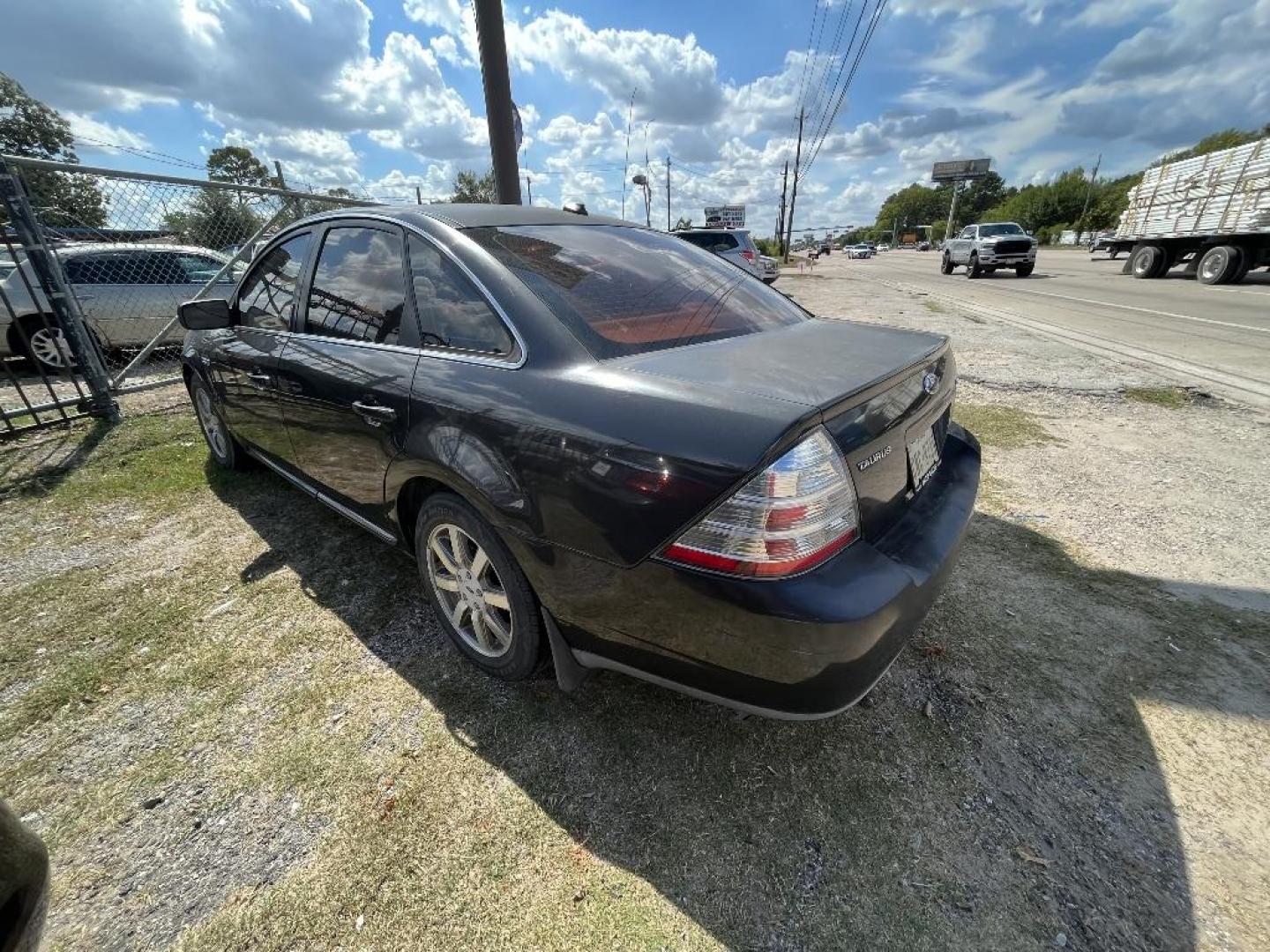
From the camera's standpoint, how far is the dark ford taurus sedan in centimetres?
139

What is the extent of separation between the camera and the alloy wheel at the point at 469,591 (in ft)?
6.79

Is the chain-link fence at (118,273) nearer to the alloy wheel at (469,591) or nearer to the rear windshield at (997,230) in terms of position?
the alloy wheel at (469,591)

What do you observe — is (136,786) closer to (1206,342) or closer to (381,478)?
(381,478)

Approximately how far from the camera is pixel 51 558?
3.20m

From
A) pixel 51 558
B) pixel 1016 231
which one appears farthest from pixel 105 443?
pixel 1016 231

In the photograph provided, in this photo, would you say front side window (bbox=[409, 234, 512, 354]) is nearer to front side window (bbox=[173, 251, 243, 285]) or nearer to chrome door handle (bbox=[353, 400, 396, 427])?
chrome door handle (bbox=[353, 400, 396, 427])

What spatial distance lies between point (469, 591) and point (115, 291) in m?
8.08

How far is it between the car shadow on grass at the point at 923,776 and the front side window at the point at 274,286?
1.57 meters

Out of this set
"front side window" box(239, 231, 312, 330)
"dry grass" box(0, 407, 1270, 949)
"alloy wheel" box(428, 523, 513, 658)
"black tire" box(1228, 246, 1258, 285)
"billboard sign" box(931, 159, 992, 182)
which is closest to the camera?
"dry grass" box(0, 407, 1270, 949)

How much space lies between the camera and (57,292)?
16.6 ft

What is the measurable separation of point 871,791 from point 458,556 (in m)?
1.57

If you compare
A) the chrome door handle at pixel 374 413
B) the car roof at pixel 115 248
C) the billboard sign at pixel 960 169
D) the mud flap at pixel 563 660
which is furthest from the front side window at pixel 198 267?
the billboard sign at pixel 960 169

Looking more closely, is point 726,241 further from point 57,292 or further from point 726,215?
point 726,215

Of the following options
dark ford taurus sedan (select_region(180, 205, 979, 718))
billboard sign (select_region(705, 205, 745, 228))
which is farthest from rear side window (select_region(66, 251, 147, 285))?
billboard sign (select_region(705, 205, 745, 228))
